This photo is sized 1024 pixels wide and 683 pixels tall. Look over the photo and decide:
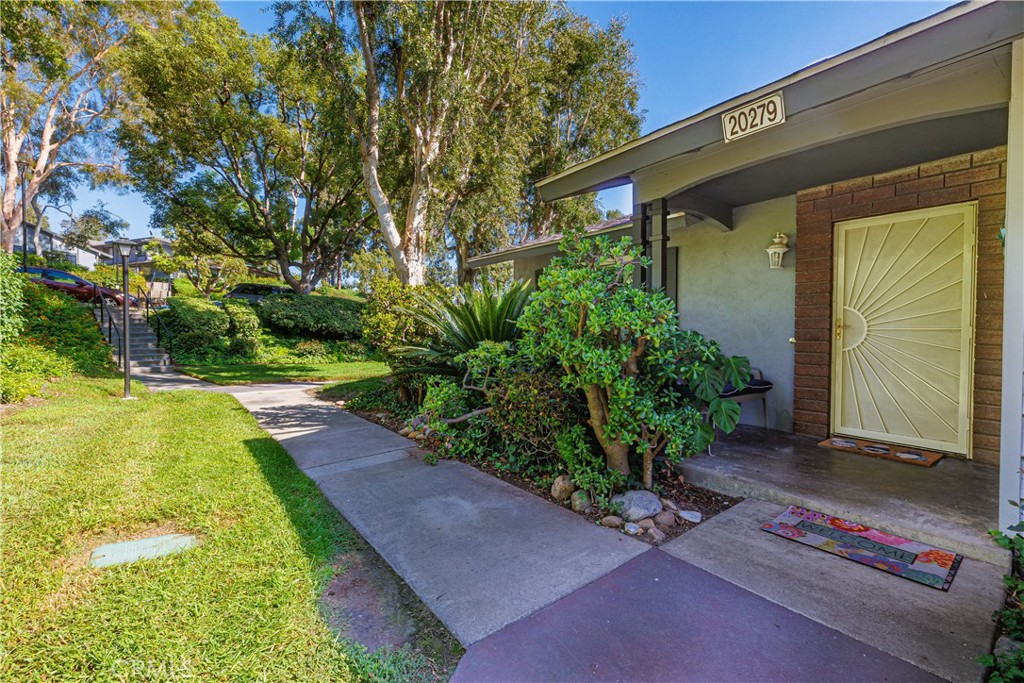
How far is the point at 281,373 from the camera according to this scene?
10.7 meters

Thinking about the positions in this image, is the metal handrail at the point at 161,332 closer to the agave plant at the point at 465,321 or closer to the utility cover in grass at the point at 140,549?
the agave plant at the point at 465,321

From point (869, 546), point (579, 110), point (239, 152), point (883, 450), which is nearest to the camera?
point (869, 546)

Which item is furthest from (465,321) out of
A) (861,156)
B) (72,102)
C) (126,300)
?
(72,102)

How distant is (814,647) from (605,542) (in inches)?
41.9

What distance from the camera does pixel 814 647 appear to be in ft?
5.63

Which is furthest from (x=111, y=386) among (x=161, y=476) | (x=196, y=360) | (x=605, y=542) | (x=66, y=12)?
(x=66, y=12)

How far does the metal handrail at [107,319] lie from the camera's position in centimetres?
1025

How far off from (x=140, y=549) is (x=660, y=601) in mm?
2749

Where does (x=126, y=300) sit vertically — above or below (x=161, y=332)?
above

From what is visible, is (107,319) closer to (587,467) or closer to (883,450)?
(587,467)

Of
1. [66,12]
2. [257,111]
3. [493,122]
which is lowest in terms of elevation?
[493,122]

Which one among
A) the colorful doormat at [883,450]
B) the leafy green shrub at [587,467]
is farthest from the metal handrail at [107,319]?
the colorful doormat at [883,450]

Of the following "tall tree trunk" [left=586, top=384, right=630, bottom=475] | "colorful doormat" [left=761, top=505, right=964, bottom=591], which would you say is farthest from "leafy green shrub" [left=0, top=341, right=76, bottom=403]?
"colorful doormat" [left=761, top=505, right=964, bottom=591]

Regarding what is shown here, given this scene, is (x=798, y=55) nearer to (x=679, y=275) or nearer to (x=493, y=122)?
(x=679, y=275)
